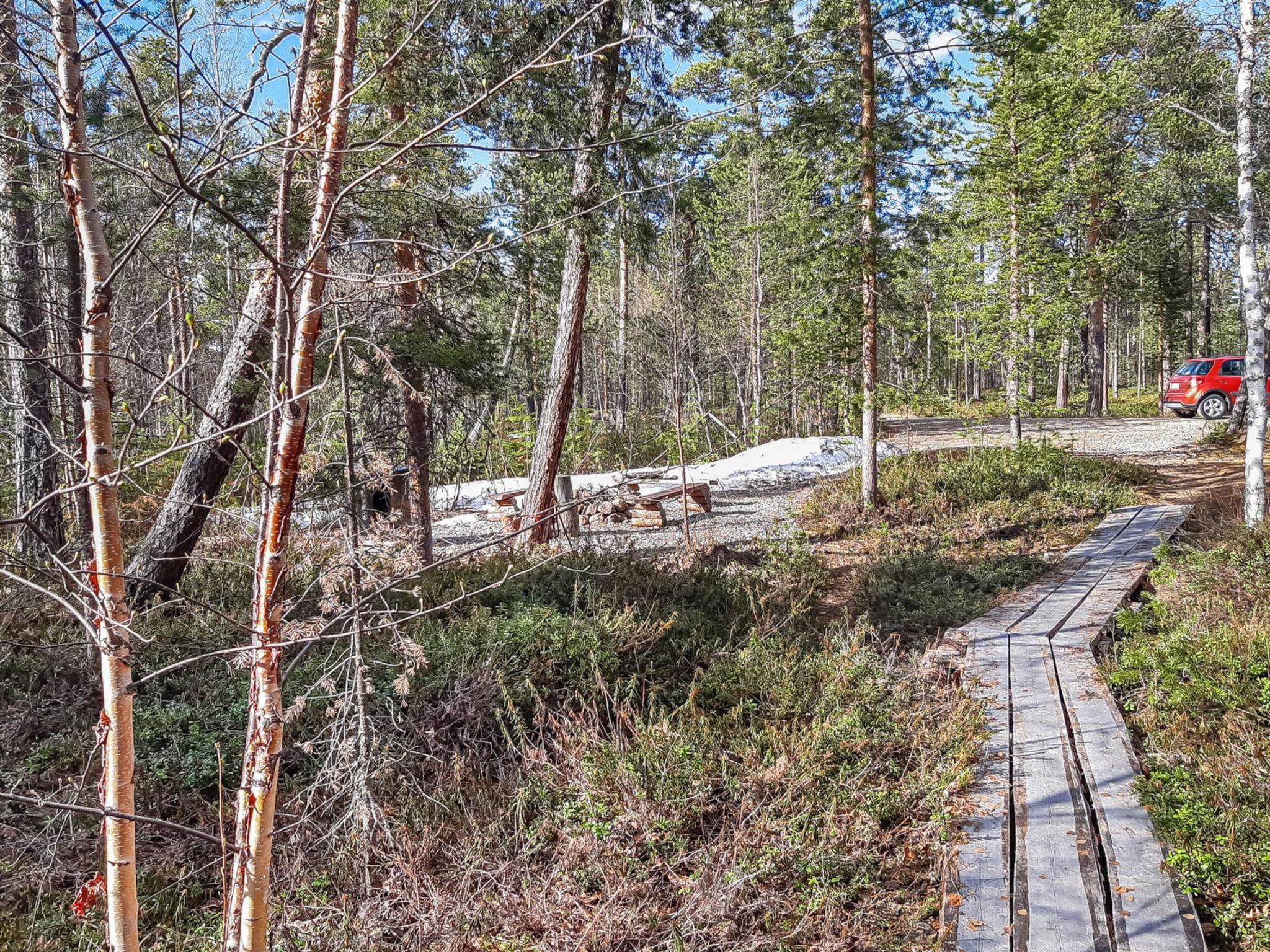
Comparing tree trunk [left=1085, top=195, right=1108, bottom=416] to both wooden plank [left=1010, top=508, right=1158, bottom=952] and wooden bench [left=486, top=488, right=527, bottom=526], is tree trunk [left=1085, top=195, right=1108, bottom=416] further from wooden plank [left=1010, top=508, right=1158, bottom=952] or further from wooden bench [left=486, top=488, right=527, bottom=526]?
wooden plank [left=1010, top=508, right=1158, bottom=952]

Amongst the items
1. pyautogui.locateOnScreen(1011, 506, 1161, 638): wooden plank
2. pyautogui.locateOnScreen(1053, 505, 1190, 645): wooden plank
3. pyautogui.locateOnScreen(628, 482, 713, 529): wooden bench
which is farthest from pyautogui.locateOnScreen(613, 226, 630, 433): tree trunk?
pyautogui.locateOnScreen(1053, 505, 1190, 645): wooden plank

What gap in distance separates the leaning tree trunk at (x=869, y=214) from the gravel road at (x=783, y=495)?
2.11 metres

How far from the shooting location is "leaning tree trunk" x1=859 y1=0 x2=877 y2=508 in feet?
29.7

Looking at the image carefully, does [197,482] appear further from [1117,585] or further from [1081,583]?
[1117,585]

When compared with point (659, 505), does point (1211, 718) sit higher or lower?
lower

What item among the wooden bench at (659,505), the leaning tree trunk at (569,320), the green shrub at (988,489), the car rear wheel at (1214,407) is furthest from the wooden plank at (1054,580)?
the car rear wheel at (1214,407)

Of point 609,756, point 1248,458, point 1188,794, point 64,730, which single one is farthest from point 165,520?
point 1248,458

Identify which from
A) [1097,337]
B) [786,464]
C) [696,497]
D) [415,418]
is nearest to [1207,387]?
[1097,337]

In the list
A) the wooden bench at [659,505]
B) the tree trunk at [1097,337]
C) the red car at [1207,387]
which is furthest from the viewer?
the tree trunk at [1097,337]

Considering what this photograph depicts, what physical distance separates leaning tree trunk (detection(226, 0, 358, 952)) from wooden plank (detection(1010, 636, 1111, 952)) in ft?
8.35

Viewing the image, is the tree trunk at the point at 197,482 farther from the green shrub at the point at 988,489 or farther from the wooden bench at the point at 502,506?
the green shrub at the point at 988,489

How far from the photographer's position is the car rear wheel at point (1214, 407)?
682 inches

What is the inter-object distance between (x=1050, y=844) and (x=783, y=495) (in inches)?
391

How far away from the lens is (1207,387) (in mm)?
17391
